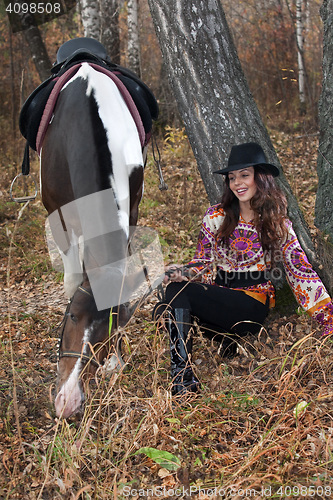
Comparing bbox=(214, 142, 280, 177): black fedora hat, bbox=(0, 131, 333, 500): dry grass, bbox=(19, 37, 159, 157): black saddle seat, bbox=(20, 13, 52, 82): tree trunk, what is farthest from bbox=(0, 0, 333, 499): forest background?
bbox=(20, 13, 52, 82): tree trunk

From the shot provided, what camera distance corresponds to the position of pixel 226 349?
2686 millimetres

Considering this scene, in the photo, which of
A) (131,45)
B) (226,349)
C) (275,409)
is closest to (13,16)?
(131,45)

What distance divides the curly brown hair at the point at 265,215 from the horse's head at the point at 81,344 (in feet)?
3.29

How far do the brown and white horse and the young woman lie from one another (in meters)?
0.50

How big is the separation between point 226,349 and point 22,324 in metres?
1.75

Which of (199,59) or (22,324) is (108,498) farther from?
(199,59)

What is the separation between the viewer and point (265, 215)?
2.51m

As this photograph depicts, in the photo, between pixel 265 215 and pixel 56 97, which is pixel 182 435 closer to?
pixel 265 215

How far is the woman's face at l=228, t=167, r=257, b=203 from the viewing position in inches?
99.6

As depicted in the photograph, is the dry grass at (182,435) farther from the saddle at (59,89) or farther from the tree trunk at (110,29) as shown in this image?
the tree trunk at (110,29)

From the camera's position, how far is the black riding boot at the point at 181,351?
7.23ft

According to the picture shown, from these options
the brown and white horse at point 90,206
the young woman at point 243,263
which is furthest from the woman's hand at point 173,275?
the brown and white horse at point 90,206

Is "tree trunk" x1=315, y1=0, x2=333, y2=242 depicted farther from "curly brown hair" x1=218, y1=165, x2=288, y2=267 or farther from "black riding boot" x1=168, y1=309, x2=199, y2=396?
"black riding boot" x1=168, y1=309, x2=199, y2=396

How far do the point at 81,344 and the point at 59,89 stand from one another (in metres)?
1.72
